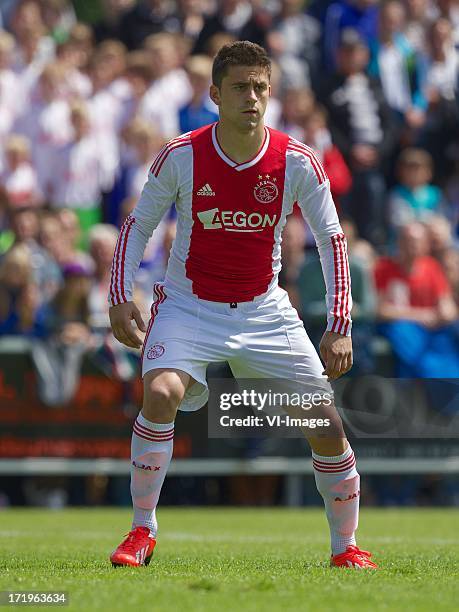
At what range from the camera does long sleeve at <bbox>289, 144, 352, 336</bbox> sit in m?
6.76

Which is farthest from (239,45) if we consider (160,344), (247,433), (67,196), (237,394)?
(67,196)

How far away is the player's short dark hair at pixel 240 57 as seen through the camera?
6625 millimetres

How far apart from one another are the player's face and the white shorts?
3.08 ft

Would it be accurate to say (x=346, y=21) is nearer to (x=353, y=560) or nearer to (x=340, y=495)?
(x=340, y=495)

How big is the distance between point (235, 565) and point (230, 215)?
5.92 ft

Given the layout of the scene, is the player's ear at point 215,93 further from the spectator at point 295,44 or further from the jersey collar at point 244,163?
the spectator at point 295,44

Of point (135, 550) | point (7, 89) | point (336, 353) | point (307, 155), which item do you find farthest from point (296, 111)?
point (135, 550)

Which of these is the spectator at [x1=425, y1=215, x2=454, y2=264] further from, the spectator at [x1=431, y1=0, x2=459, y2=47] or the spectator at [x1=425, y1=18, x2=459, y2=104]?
the spectator at [x1=431, y1=0, x2=459, y2=47]

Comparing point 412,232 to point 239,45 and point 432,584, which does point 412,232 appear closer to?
point 239,45

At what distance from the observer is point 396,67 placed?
16.9 metres

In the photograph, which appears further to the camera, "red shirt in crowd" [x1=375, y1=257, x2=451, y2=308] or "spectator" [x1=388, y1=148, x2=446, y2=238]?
"spectator" [x1=388, y1=148, x2=446, y2=238]

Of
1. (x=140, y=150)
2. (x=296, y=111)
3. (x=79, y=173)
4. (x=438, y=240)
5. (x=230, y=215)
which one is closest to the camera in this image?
(x=230, y=215)

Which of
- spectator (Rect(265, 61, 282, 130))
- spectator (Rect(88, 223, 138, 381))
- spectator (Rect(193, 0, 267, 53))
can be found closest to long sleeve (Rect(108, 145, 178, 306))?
spectator (Rect(88, 223, 138, 381))

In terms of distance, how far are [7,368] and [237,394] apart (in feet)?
16.6
